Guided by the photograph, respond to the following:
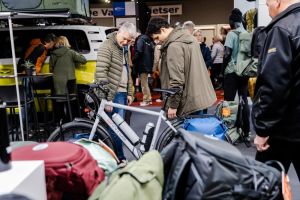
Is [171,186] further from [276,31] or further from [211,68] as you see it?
[211,68]

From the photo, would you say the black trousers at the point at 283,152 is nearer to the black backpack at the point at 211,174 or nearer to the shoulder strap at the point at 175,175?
the black backpack at the point at 211,174

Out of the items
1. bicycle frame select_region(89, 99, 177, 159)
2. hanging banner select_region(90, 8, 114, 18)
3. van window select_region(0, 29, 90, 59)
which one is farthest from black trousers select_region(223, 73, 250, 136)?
hanging banner select_region(90, 8, 114, 18)

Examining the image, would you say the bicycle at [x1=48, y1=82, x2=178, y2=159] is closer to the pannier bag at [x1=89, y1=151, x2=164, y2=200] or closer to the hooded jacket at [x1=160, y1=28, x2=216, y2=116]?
the hooded jacket at [x1=160, y1=28, x2=216, y2=116]

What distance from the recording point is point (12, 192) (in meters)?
1.29

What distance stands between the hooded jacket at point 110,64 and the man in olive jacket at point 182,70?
0.39 meters

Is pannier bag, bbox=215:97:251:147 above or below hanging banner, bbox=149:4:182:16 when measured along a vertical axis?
below

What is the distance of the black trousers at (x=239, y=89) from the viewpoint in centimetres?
517

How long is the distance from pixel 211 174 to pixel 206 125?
231 centimetres

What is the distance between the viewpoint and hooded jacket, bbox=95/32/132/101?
3943mm

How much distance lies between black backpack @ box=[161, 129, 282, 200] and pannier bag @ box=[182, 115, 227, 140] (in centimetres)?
209

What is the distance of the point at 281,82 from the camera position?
6.75 feet

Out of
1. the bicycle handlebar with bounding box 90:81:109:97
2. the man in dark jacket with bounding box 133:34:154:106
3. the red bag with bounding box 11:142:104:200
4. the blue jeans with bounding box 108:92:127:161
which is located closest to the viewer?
the red bag with bounding box 11:142:104:200

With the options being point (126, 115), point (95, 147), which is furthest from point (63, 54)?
point (95, 147)

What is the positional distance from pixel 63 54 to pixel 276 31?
15.4 feet
